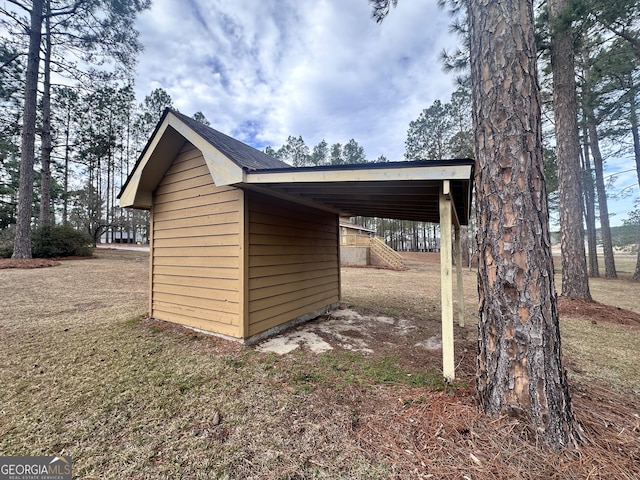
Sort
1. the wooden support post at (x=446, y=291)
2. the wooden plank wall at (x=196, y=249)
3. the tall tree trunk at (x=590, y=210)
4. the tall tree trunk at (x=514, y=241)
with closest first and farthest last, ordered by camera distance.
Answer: the tall tree trunk at (x=514, y=241)
the wooden support post at (x=446, y=291)
the wooden plank wall at (x=196, y=249)
the tall tree trunk at (x=590, y=210)

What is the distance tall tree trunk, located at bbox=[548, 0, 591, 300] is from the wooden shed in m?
3.10

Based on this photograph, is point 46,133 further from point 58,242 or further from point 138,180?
point 138,180

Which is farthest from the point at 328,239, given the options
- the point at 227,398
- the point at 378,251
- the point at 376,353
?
the point at 378,251

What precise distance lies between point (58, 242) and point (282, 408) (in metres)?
15.2

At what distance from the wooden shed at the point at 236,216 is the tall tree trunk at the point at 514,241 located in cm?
71

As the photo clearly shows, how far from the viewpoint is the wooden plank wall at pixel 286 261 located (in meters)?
3.95

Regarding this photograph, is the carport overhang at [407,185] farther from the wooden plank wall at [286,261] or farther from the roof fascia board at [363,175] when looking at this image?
the wooden plank wall at [286,261]

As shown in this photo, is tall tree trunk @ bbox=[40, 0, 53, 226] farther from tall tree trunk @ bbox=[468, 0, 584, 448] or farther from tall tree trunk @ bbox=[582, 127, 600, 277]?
tall tree trunk @ bbox=[582, 127, 600, 277]

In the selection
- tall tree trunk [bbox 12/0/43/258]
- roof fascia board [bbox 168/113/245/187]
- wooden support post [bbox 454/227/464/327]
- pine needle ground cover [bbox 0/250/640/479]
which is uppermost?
tall tree trunk [bbox 12/0/43/258]

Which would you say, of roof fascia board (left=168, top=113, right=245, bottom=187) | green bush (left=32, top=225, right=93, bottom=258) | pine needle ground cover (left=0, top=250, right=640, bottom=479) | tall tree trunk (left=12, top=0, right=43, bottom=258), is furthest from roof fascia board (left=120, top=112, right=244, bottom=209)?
green bush (left=32, top=225, right=93, bottom=258)

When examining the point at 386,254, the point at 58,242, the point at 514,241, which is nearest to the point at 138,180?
the point at 514,241

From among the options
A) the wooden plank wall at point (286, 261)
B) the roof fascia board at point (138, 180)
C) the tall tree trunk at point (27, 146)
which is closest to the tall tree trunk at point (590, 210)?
the wooden plank wall at point (286, 261)

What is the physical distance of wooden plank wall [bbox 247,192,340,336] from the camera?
3945mm

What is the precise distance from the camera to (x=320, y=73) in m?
9.54
